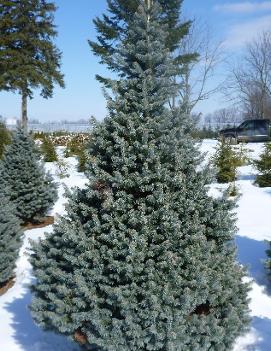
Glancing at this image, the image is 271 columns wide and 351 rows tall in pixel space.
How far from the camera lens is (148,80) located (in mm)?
3387

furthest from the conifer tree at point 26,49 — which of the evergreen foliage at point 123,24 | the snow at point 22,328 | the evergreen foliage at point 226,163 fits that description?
the snow at point 22,328

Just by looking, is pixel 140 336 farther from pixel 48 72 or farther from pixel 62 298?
pixel 48 72

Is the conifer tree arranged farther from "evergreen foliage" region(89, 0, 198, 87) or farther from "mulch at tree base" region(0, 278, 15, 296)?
"mulch at tree base" region(0, 278, 15, 296)

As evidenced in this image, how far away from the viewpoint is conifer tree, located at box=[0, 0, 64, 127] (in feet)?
90.3

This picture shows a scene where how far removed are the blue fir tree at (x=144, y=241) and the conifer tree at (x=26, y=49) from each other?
25435 millimetres

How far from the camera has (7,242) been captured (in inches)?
228

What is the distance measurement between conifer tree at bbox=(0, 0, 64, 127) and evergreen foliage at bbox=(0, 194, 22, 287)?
22867 mm

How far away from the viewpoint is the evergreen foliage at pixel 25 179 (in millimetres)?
8891

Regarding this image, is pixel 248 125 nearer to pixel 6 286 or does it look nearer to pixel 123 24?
pixel 123 24

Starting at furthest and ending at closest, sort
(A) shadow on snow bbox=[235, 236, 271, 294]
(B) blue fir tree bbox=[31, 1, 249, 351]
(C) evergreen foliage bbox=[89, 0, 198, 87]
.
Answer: (C) evergreen foliage bbox=[89, 0, 198, 87]
(A) shadow on snow bbox=[235, 236, 271, 294]
(B) blue fir tree bbox=[31, 1, 249, 351]

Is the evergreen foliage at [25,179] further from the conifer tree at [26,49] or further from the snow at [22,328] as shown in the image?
the conifer tree at [26,49]

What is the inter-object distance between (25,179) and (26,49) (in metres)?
22.5

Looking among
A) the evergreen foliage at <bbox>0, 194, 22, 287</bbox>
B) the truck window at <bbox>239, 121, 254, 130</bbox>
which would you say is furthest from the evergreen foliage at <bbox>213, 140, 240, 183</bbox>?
the truck window at <bbox>239, 121, 254, 130</bbox>

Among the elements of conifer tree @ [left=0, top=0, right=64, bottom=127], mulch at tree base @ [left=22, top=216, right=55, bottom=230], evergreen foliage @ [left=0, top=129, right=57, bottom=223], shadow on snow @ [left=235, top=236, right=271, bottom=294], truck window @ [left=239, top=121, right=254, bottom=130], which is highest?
conifer tree @ [left=0, top=0, right=64, bottom=127]
